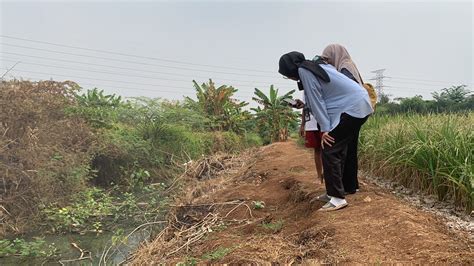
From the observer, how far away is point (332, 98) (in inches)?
153

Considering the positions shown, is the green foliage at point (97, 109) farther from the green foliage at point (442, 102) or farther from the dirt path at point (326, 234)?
the green foliage at point (442, 102)

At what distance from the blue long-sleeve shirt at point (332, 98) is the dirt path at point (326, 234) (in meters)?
0.82

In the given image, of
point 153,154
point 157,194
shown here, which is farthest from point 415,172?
point 153,154

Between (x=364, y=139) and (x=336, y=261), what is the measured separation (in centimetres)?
A: 416

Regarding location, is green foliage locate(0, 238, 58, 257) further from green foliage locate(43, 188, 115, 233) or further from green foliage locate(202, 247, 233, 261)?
green foliage locate(202, 247, 233, 261)

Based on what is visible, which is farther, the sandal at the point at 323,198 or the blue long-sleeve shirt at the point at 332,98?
the sandal at the point at 323,198

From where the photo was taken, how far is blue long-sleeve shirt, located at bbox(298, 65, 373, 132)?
3777mm

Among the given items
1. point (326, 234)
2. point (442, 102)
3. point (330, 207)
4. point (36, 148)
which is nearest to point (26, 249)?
point (36, 148)

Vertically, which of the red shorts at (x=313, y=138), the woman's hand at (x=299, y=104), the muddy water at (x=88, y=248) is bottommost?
the muddy water at (x=88, y=248)

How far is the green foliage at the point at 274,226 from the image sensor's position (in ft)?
13.1

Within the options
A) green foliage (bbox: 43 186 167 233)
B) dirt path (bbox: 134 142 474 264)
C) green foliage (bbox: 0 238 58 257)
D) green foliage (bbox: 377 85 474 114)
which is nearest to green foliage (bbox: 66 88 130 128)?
green foliage (bbox: 43 186 167 233)

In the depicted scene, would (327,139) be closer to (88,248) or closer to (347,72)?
(347,72)

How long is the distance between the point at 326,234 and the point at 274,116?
14.1 m

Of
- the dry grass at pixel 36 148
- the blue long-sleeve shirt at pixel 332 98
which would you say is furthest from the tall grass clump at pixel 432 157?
the dry grass at pixel 36 148
